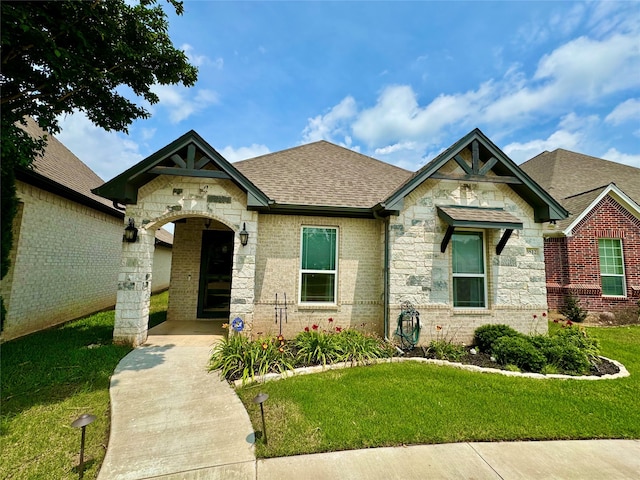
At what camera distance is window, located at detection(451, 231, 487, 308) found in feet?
24.4

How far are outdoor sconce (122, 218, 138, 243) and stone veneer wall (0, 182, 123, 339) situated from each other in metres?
3.18

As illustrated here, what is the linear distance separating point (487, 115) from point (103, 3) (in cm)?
1178

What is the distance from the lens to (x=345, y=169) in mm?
10180

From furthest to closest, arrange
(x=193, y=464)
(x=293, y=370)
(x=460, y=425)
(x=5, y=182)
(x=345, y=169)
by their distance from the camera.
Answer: (x=345, y=169), (x=5, y=182), (x=293, y=370), (x=460, y=425), (x=193, y=464)

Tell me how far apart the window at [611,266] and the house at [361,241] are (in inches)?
212

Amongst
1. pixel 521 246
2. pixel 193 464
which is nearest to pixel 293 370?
pixel 193 464

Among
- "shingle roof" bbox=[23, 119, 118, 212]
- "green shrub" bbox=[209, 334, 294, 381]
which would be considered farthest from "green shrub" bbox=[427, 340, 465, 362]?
"shingle roof" bbox=[23, 119, 118, 212]

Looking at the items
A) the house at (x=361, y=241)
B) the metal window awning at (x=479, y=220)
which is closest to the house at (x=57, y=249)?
the house at (x=361, y=241)

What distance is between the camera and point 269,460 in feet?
9.91

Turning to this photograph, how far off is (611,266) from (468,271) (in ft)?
24.4

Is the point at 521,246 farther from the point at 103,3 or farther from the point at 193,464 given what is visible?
the point at 103,3

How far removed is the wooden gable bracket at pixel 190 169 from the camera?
255 inches

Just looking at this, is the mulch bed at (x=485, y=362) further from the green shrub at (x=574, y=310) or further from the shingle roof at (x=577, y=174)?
the shingle roof at (x=577, y=174)

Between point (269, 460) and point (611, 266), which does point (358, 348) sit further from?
point (611, 266)
